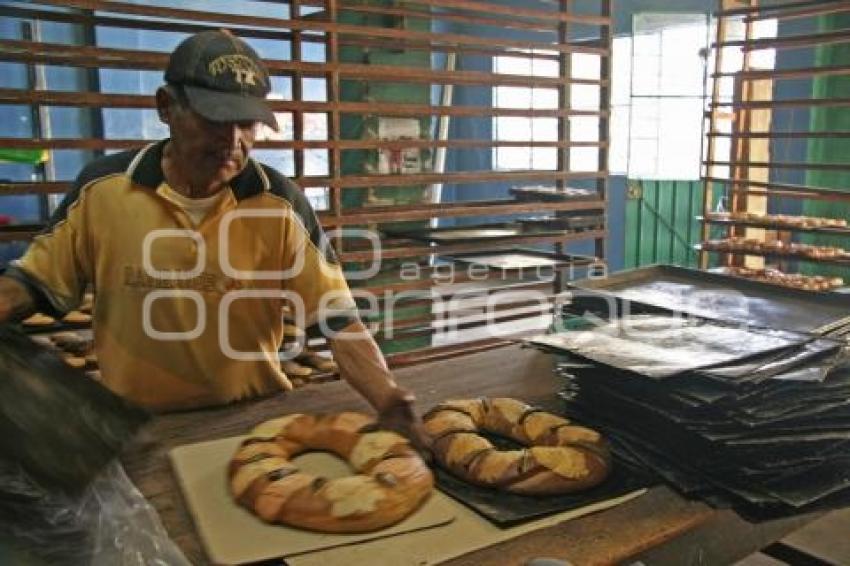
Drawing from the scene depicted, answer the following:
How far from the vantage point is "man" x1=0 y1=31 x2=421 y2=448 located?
1633 millimetres

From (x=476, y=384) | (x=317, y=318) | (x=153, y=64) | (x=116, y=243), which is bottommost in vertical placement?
(x=476, y=384)

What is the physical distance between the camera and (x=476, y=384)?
1.77 m

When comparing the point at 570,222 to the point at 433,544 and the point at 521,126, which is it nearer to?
the point at 433,544

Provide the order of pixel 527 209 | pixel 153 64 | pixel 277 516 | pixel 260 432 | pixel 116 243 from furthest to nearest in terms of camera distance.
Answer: pixel 527 209, pixel 153 64, pixel 116 243, pixel 260 432, pixel 277 516

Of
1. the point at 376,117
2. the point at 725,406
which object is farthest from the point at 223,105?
the point at 376,117

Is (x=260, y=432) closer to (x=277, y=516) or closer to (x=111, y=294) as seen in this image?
(x=277, y=516)

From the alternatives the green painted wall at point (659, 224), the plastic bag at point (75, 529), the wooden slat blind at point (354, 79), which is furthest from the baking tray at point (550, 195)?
the green painted wall at point (659, 224)

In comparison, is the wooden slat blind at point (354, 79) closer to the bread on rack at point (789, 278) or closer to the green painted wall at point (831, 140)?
the bread on rack at point (789, 278)

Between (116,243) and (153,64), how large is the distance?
1105 mm

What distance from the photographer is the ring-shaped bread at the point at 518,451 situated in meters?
1.17

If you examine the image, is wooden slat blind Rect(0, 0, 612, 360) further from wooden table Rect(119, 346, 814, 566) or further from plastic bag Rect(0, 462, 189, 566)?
plastic bag Rect(0, 462, 189, 566)

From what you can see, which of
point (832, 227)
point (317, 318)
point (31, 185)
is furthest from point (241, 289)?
point (832, 227)

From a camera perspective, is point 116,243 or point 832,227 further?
point 832,227

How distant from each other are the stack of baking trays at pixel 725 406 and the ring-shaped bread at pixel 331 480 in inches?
15.9
